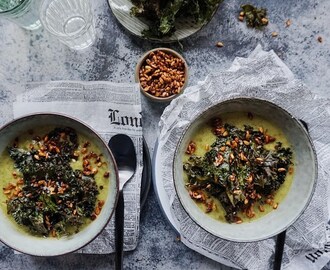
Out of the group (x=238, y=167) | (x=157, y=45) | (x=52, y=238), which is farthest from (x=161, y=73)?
(x=52, y=238)

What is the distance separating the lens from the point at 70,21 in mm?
2469

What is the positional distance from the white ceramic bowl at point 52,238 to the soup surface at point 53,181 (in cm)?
2

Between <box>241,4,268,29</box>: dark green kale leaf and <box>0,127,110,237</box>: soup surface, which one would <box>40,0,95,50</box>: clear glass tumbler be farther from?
<box>241,4,268,29</box>: dark green kale leaf

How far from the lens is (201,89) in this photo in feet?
7.43

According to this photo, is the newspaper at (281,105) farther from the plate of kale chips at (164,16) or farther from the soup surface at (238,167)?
the plate of kale chips at (164,16)

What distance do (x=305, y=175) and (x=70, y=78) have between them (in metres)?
1.05

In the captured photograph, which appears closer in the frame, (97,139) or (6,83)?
(97,139)

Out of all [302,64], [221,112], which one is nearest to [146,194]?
[221,112]

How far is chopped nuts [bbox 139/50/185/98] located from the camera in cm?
234

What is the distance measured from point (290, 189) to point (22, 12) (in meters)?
1.28

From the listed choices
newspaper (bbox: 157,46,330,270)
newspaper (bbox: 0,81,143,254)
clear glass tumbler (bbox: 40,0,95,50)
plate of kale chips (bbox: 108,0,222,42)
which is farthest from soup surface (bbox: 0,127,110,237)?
plate of kale chips (bbox: 108,0,222,42)

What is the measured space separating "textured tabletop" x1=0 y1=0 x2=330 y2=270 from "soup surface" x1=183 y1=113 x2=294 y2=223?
0.31 metres

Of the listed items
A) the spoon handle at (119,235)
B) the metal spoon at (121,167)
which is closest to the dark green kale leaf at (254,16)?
the metal spoon at (121,167)

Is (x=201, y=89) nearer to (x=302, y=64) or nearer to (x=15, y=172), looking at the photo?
(x=302, y=64)
